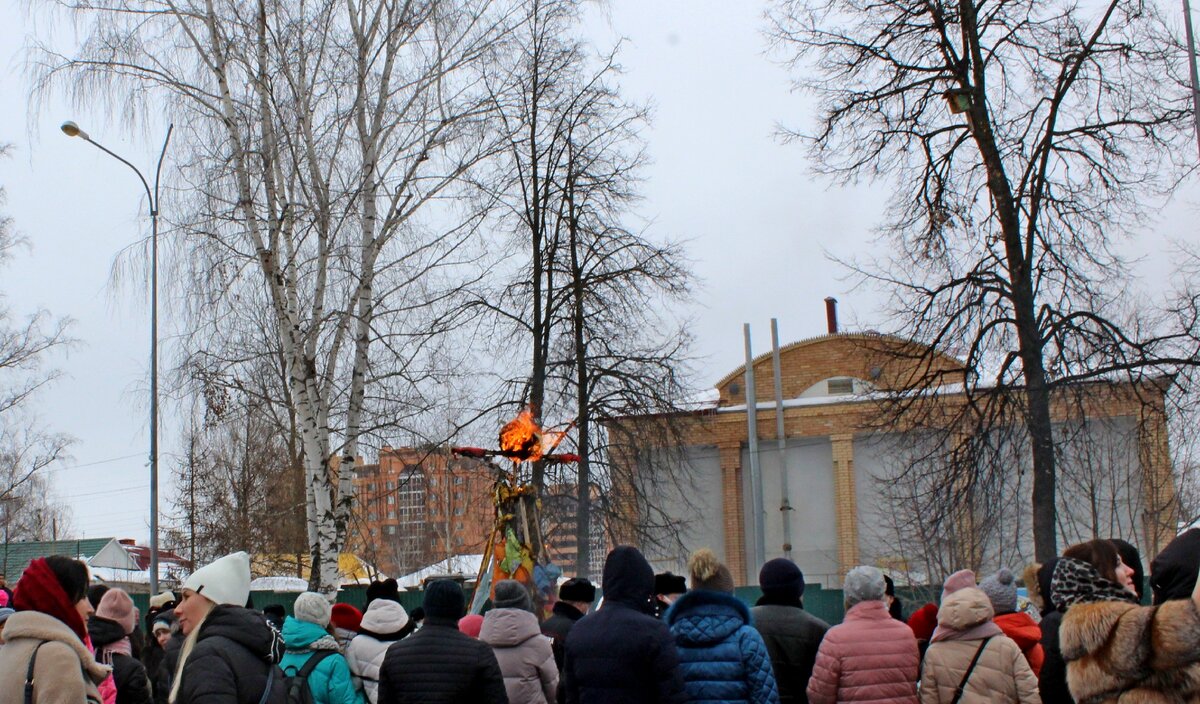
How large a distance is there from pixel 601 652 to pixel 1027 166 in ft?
42.2

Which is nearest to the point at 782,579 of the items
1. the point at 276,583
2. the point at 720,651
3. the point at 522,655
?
the point at 720,651

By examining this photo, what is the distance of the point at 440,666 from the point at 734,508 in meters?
32.7

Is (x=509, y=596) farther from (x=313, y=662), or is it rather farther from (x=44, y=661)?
(x=44, y=661)

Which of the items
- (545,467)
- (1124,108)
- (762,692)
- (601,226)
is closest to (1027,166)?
(1124,108)

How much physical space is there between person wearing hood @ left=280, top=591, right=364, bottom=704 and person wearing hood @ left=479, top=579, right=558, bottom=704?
0.94m

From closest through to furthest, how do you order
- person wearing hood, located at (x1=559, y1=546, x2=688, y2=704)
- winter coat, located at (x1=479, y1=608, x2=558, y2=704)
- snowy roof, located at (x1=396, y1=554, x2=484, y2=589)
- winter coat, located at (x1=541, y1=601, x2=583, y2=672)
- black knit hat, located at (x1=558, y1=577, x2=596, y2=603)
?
person wearing hood, located at (x1=559, y1=546, x2=688, y2=704)
winter coat, located at (x1=479, y1=608, x2=558, y2=704)
winter coat, located at (x1=541, y1=601, x2=583, y2=672)
black knit hat, located at (x1=558, y1=577, x2=596, y2=603)
snowy roof, located at (x1=396, y1=554, x2=484, y2=589)

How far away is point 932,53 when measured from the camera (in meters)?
17.3

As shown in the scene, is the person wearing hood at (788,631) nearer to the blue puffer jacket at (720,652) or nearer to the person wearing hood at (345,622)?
the blue puffer jacket at (720,652)

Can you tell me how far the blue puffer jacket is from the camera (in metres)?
5.81

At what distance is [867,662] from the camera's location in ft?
21.2

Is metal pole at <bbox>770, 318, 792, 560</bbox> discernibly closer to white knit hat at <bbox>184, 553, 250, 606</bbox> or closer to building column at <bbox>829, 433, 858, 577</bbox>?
building column at <bbox>829, 433, 858, 577</bbox>

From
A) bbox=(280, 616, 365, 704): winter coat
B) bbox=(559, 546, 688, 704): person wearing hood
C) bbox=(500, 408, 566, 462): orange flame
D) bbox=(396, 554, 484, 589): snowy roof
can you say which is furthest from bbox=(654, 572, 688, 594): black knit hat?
bbox=(396, 554, 484, 589): snowy roof

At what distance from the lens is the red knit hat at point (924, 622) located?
771 centimetres

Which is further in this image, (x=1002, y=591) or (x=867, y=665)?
(x=1002, y=591)
